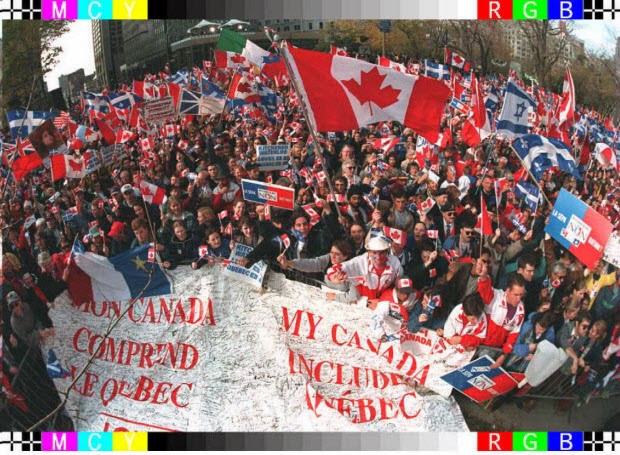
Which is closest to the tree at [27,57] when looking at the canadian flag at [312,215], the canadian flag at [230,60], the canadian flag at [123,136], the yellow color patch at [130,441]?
the canadian flag at [123,136]

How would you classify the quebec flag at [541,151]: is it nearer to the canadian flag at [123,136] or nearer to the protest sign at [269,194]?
the protest sign at [269,194]

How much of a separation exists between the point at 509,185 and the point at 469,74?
152cm

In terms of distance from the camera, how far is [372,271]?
6641mm

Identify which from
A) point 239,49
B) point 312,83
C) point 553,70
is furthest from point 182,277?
point 553,70

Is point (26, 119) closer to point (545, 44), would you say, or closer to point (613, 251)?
point (545, 44)

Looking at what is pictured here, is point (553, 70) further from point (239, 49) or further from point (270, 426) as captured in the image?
point (270, 426)

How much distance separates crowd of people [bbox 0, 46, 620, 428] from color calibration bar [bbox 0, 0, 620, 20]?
1.50 metres

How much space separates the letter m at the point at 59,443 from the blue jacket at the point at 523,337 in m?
4.08

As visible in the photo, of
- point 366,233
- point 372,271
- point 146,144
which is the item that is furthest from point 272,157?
point 146,144

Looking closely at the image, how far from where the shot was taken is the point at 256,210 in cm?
729

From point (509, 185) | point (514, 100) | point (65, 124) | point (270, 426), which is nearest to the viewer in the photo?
point (270, 426)

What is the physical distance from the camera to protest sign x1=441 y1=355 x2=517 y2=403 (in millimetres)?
5992

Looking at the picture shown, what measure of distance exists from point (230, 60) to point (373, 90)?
2.87 metres

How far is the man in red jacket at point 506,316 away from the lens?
6.11 meters
